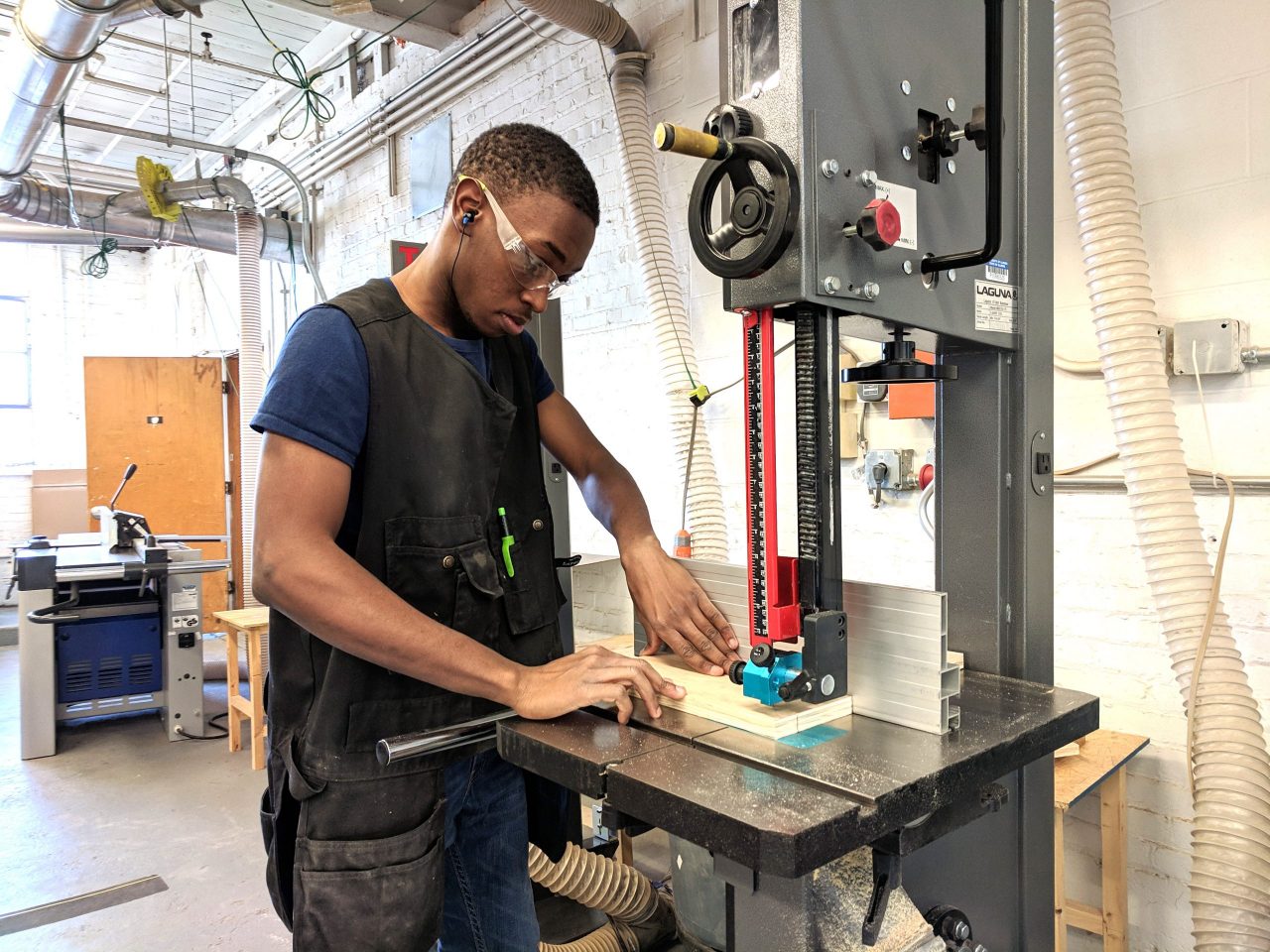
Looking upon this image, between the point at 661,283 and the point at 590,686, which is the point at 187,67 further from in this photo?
the point at 590,686

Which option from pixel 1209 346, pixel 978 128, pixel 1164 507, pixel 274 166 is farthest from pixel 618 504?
pixel 274 166

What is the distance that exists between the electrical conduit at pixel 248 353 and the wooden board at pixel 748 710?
3.90 m

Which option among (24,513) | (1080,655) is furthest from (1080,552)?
(24,513)

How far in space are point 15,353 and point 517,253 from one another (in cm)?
778

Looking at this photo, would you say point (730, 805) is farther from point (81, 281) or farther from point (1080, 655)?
point (81, 281)

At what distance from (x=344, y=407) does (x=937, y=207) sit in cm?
73

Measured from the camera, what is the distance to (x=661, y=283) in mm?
2689

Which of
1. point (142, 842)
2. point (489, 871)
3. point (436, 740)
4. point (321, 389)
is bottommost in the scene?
point (142, 842)

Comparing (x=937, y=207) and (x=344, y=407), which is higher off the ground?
(x=937, y=207)

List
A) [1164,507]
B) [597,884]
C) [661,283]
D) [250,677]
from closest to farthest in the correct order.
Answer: [1164,507] < [597,884] < [661,283] < [250,677]

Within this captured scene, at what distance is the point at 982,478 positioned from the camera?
1127 mm

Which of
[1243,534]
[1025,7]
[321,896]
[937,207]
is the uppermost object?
[1025,7]

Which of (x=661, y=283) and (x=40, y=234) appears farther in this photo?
(x=40, y=234)

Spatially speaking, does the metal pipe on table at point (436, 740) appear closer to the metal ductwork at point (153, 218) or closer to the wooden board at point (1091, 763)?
the wooden board at point (1091, 763)
